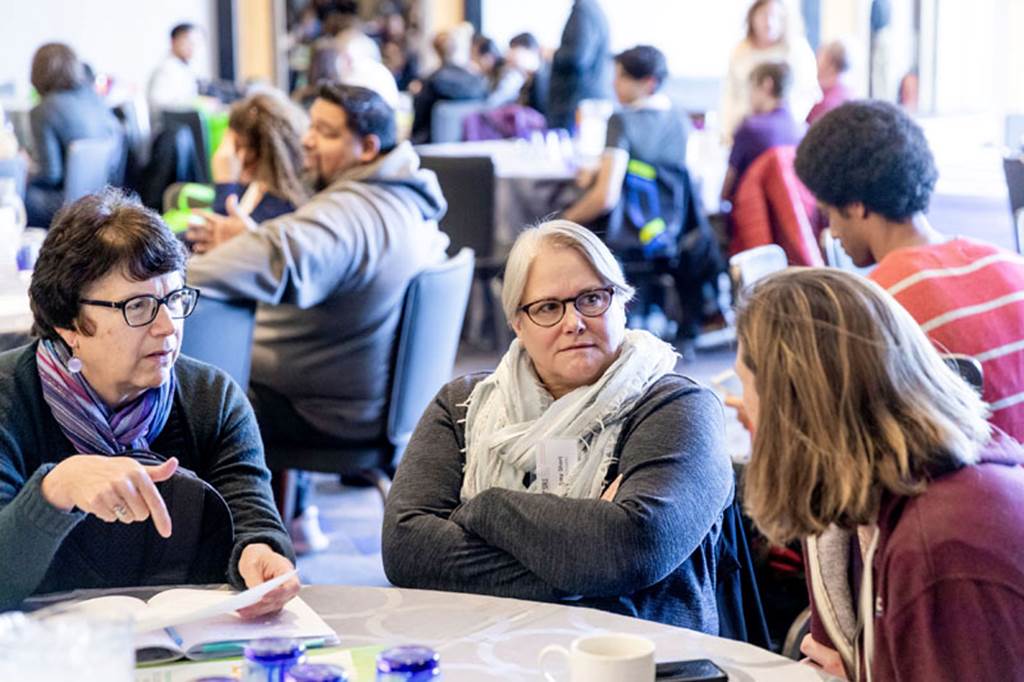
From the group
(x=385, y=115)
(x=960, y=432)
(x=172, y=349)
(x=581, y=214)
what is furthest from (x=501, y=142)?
(x=960, y=432)

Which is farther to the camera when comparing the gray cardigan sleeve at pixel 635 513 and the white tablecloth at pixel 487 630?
the gray cardigan sleeve at pixel 635 513

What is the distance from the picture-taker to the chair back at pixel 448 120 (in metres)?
8.86

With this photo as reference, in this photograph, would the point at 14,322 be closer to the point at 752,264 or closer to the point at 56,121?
the point at 752,264

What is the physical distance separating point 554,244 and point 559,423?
0.96 feet

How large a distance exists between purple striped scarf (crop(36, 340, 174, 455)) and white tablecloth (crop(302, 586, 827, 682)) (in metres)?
0.43

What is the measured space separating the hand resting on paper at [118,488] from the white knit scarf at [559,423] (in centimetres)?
67

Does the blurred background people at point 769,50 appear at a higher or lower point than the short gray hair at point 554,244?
higher

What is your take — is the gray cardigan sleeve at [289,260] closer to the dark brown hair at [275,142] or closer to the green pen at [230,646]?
the dark brown hair at [275,142]

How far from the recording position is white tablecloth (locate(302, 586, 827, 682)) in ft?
5.13

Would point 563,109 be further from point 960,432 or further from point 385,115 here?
point 960,432

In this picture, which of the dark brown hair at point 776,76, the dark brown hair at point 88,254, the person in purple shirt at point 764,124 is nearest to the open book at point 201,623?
the dark brown hair at point 88,254

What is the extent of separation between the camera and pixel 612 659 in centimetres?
134

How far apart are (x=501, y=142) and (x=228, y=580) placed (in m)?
6.29

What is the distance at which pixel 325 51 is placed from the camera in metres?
8.20
